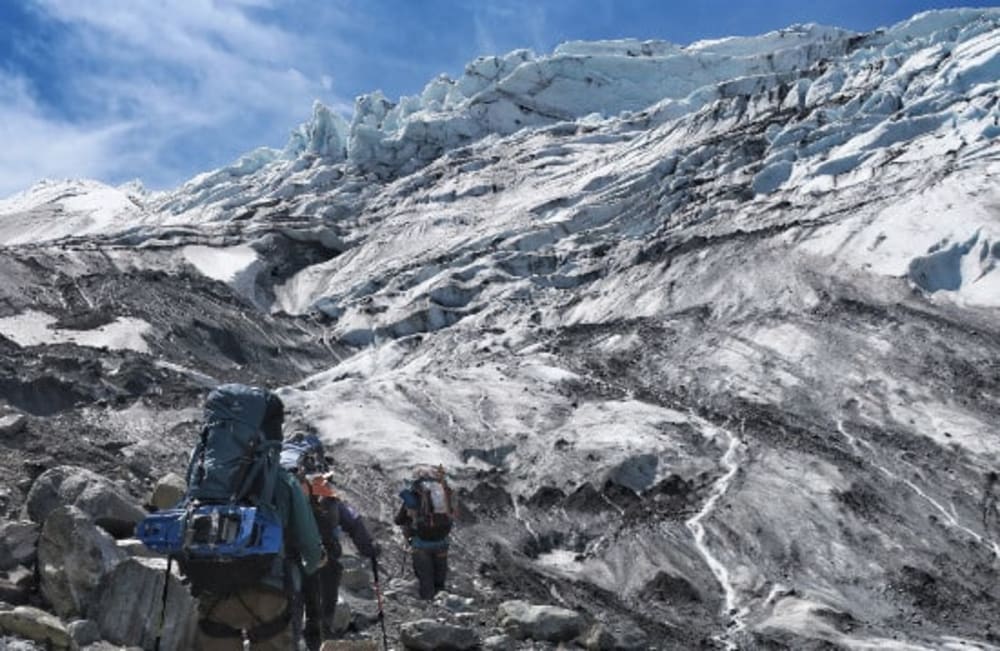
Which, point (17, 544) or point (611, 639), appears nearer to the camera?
point (17, 544)

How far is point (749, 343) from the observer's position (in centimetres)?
3303

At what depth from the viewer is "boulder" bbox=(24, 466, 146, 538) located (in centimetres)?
975

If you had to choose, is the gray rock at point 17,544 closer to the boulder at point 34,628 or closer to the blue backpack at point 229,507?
the boulder at point 34,628

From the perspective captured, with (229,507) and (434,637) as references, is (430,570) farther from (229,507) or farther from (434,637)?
(229,507)

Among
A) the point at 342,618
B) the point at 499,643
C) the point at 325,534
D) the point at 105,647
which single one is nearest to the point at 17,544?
the point at 105,647

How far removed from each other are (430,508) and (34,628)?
6.91m

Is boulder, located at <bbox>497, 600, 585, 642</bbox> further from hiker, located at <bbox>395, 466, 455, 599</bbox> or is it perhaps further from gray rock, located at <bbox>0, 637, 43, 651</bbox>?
gray rock, located at <bbox>0, 637, 43, 651</bbox>

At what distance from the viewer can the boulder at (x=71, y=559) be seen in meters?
8.32

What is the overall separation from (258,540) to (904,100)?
53.8 meters

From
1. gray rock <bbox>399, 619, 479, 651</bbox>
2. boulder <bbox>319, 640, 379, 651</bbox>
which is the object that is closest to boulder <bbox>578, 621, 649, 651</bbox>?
gray rock <bbox>399, 619, 479, 651</bbox>

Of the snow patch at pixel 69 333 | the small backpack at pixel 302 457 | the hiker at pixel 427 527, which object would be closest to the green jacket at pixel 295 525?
the small backpack at pixel 302 457

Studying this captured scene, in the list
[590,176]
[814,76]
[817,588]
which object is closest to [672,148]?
[590,176]

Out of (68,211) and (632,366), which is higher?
(68,211)

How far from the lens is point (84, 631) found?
790 cm
